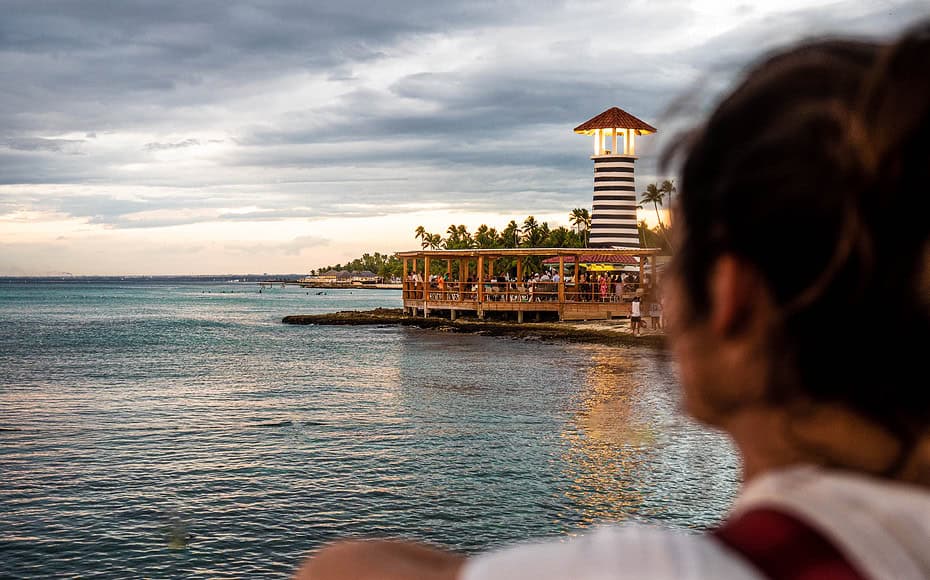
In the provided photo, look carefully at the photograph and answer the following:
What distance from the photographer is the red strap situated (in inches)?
21.4

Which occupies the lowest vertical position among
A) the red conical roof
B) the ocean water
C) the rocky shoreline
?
the ocean water

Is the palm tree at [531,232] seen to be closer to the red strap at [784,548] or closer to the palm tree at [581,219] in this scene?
the palm tree at [581,219]

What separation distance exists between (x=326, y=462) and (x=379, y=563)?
15.6m

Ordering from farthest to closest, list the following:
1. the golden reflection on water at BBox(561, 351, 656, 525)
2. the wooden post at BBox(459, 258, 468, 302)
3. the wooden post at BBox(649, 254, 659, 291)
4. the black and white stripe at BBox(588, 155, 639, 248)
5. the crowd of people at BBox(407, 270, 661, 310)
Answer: the wooden post at BBox(459, 258, 468, 302)
the black and white stripe at BBox(588, 155, 639, 248)
the crowd of people at BBox(407, 270, 661, 310)
the golden reflection on water at BBox(561, 351, 656, 525)
the wooden post at BBox(649, 254, 659, 291)

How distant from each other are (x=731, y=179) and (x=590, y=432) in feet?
59.6

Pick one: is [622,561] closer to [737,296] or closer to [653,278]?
[737,296]

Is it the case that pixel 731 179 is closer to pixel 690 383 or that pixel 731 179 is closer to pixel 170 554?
pixel 690 383

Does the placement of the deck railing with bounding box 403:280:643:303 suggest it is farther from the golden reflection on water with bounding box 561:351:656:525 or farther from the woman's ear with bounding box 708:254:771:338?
the woman's ear with bounding box 708:254:771:338

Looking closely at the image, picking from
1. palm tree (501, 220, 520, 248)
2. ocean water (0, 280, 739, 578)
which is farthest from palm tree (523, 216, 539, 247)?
ocean water (0, 280, 739, 578)

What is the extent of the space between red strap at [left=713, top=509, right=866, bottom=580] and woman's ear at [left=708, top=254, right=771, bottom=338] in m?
0.15

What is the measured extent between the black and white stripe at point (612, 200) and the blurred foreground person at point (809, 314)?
4925cm

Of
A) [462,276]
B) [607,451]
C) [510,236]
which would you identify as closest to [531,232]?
[510,236]

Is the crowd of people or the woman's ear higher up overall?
the woman's ear

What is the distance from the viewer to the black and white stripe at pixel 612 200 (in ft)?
162
